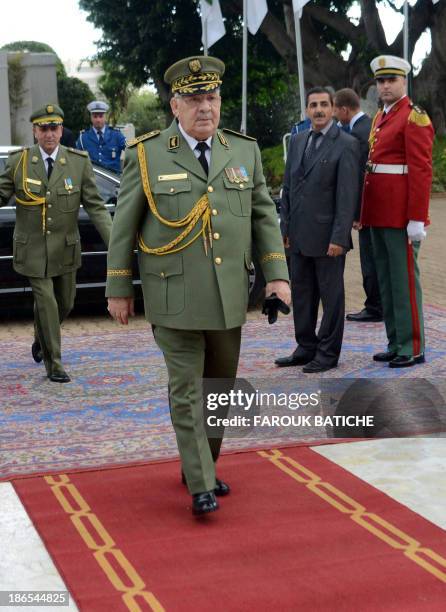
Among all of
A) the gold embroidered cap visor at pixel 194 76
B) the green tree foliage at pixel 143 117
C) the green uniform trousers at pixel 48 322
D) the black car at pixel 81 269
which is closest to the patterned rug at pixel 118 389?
the green uniform trousers at pixel 48 322

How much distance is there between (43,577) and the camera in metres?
4.25

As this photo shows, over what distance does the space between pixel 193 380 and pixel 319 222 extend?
3.02m

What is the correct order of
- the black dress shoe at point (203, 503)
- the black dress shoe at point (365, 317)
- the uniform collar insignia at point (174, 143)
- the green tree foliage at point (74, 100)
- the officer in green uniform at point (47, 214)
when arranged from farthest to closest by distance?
1. the green tree foliage at point (74, 100)
2. the black dress shoe at point (365, 317)
3. the officer in green uniform at point (47, 214)
4. the uniform collar insignia at point (174, 143)
5. the black dress shoe at point (203, 503)

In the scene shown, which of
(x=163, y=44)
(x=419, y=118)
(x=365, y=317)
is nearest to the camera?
(x=419, y=118)

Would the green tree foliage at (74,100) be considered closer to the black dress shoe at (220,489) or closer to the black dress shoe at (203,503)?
the black dress shoe at (220,489)

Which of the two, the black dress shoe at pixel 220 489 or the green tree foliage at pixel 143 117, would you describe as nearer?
the black dress shoe at pixel 220 489

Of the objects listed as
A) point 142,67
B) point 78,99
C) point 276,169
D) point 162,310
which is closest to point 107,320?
point 162,310

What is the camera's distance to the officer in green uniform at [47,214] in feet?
25.3

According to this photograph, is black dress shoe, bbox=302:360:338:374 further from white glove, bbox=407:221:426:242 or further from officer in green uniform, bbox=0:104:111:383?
officer in green uniform, bbox=0:104:111:383

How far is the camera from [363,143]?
934cm

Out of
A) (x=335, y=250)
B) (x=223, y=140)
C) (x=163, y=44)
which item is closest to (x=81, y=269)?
(x=335, y=250)

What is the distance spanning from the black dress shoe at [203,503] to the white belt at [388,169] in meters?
3.57

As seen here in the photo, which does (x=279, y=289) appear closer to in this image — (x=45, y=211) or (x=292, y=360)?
(x=292, y=360)

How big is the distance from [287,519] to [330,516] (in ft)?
0.61
